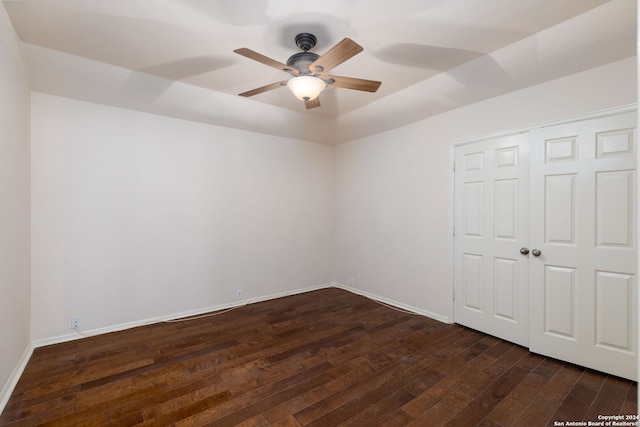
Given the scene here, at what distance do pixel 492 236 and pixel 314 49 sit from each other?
267cm

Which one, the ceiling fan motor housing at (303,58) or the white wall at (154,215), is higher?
the ceiling fan motor housing at (303,58)

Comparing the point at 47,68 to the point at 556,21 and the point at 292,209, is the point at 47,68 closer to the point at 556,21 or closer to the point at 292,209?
the point at 292,209

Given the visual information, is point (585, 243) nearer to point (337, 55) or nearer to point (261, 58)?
point (337, 55)

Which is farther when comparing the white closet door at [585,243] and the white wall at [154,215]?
the white wall at [154,215]

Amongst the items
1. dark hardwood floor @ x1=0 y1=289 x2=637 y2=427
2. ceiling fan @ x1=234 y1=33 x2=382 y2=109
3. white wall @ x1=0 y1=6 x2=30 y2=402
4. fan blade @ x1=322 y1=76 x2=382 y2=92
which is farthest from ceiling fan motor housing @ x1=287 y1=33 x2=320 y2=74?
dark hardwood floor @ x1=0 y1=289 x2=637 y2=427

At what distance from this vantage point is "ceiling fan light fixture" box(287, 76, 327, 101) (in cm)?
225

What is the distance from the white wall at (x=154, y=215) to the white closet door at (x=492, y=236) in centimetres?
244

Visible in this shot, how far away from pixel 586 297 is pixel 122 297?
470 centimetres

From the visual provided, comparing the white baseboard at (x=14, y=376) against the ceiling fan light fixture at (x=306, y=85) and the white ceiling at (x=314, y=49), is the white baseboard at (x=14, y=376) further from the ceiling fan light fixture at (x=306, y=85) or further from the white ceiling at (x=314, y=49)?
the ceiling fan light fixture at (x=306, y=85)

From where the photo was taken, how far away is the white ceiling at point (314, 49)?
2.08 meters

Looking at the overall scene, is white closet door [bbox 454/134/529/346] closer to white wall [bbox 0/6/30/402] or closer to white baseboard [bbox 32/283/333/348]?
white baseboard [bbox 32/283/333/348]

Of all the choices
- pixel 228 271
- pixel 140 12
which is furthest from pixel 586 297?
pixel 140 12

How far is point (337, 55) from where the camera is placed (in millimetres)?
1999

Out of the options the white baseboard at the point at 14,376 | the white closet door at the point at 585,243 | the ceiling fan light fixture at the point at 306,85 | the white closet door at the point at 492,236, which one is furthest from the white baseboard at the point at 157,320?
the ceiling fan light fixture at the point at 306,85
